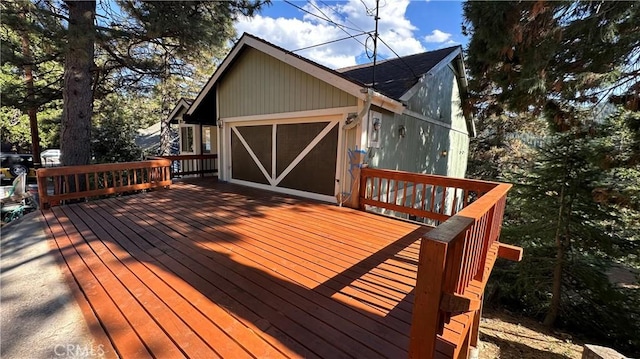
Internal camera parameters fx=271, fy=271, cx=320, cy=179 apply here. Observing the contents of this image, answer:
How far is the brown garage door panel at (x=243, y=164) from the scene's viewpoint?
6.99 m

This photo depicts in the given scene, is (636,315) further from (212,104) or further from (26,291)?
(212,104)

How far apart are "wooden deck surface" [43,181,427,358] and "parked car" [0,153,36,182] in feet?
40.9

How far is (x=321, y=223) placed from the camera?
408cm

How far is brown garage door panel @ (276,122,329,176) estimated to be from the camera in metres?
5.73

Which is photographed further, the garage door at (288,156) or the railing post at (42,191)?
the garage door at (288,156)

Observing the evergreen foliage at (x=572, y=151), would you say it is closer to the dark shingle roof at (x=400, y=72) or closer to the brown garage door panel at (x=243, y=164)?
the dark shingle roof at (x=400, y=72)

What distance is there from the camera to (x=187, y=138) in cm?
1080

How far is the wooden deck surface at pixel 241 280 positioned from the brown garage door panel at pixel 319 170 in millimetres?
1185

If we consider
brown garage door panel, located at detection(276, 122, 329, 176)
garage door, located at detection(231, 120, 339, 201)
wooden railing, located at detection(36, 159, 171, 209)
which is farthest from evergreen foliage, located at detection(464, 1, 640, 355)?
wooden railing, located at detection(36, 159, 171, 209)

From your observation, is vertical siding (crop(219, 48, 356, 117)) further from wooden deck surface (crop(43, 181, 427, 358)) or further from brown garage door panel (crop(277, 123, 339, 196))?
wooden deck surface (crop(43, 181, 427, 358))

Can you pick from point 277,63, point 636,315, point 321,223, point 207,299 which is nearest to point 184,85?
point 277,63

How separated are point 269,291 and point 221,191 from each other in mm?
4686

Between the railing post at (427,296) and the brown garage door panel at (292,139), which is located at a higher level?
→ the brown garage door panel at (292,139)

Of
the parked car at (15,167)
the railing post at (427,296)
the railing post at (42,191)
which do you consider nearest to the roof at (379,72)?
the railing post at (427,296)
